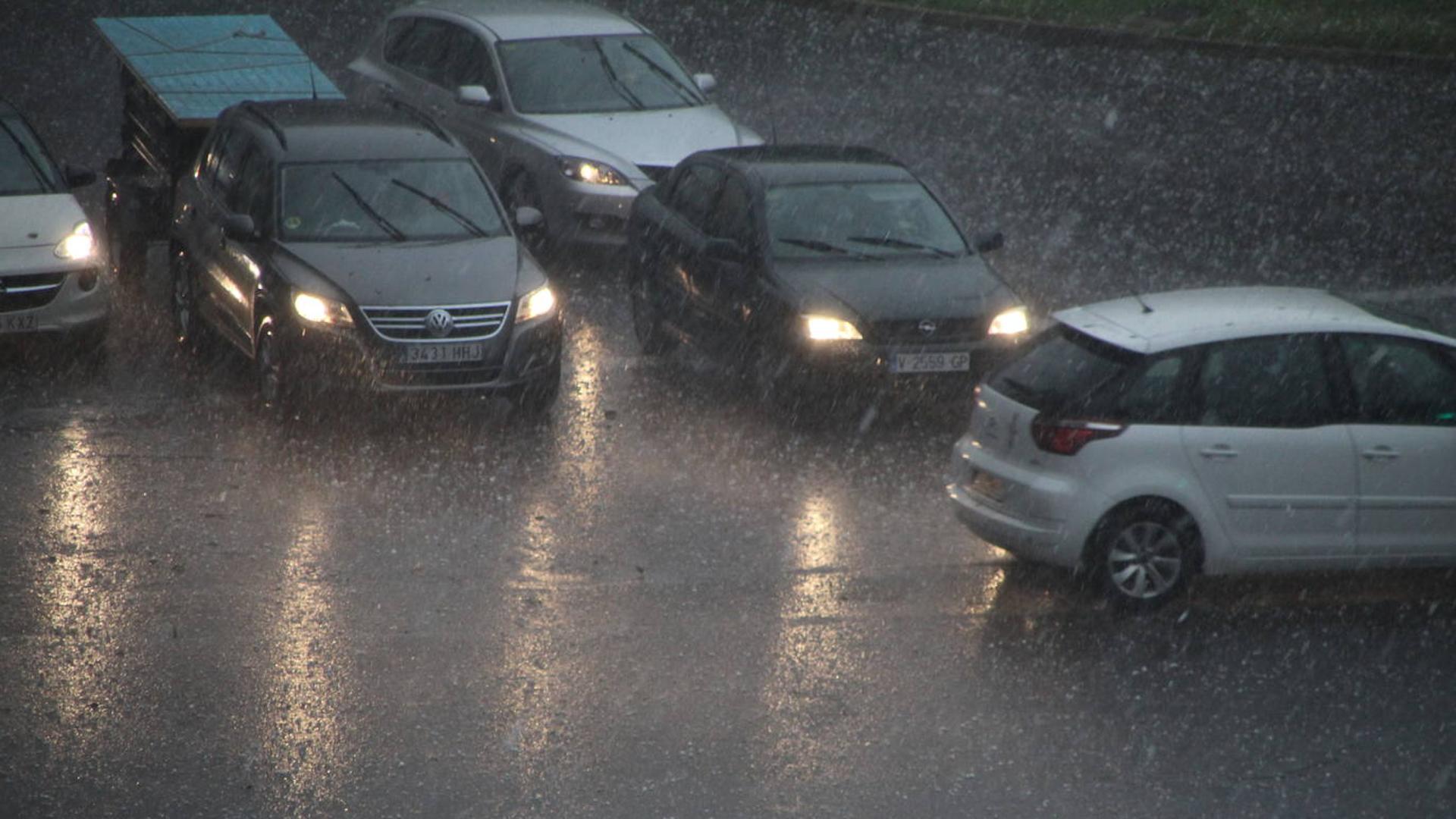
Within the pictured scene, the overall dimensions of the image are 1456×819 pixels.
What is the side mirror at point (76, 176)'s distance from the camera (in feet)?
Result: 44.1

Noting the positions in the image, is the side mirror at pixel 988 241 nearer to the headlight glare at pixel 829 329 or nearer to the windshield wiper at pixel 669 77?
the headlight glare at pixel 829 329

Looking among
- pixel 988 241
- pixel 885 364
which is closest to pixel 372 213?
pixel 885 364

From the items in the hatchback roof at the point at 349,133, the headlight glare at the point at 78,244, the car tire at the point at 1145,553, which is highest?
the car tire at the point at 1145,553

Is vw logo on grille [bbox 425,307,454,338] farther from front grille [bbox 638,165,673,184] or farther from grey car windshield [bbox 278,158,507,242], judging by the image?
front grille [bbox 638,165,673,184]

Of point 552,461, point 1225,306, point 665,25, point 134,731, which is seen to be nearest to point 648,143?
point 552,461

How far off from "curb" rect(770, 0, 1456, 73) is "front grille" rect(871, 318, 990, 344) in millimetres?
12406

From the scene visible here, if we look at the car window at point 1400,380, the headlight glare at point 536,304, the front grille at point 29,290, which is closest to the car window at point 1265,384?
the car window at point 1400,380

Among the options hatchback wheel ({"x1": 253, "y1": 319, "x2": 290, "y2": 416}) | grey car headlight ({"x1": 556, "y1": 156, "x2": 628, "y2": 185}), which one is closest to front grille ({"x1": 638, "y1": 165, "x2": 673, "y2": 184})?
grey car headlight ({"x1": 556, "y1": 156, "x2": 628, "y2": 185})

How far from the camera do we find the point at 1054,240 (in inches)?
677

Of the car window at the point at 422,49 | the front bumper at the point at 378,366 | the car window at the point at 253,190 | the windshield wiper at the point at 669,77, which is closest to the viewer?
the front bumper at the point at 378,366

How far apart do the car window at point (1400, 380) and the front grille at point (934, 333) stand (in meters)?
3.27

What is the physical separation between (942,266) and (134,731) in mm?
6779

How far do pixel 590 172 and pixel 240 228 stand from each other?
409 cm

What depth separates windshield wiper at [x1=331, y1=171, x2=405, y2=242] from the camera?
1223 centimetres
